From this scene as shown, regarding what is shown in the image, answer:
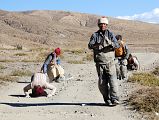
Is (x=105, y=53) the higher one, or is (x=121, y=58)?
(x=105, y=53)

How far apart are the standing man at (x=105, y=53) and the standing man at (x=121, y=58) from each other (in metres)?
4.77

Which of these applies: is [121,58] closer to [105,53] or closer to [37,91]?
[37,91]

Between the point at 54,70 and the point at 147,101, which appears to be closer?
the point at 147,101

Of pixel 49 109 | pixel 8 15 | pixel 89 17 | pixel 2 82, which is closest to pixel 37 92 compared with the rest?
pixel 49 109

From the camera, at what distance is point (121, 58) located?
55.3 ft

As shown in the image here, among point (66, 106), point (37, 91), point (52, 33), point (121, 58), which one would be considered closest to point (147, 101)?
point (66, 106)

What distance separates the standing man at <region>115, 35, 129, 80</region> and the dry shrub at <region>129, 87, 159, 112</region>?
171 inches

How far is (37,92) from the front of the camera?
1384 centimetres

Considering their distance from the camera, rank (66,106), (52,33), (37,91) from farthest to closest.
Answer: (52,33), (37,91), (66,106)

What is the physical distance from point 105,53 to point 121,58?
560cm

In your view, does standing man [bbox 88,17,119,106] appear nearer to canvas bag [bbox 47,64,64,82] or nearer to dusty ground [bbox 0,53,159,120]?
dusty ground [bbox 0,53,159,120]

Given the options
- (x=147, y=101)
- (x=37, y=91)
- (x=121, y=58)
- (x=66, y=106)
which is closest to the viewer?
(x=147, y=101)

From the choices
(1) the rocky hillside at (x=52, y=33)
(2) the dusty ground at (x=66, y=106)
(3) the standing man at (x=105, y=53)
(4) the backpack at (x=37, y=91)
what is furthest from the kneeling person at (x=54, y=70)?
(1) the rocky hillside at (x=52, y=33)

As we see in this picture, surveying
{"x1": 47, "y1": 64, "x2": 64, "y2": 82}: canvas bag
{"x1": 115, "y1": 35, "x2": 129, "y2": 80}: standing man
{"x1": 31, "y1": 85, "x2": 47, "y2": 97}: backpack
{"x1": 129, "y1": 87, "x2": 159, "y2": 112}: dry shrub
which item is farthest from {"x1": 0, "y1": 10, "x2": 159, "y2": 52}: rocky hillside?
{"x1": 129, "y1": 87, "x2": 159, "y2": 112}: dry shrub
